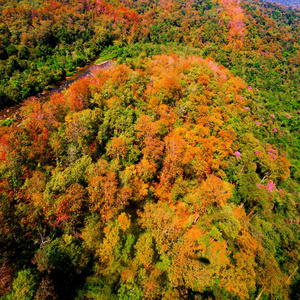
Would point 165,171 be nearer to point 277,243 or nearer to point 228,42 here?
point 277,243

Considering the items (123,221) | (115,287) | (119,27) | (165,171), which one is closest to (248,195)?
(165,171)

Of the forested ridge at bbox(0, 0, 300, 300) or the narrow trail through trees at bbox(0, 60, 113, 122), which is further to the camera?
the narrow trail through trees at bbox(0, 60, 113, 122)

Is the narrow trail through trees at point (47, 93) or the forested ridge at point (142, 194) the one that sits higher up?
the forested ridge at point (142, 194)

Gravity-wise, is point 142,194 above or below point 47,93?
above

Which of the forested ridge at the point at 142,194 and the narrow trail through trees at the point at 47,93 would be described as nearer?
the forested ridge at the point at 142,194

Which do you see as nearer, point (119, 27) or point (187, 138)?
point (187, 138)

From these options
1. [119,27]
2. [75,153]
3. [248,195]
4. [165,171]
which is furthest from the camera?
[119,27]

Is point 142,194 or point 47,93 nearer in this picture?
point 142,194

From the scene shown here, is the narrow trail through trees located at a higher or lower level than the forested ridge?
lower

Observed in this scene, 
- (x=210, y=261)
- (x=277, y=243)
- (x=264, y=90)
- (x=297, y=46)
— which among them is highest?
(x=297, y=46)

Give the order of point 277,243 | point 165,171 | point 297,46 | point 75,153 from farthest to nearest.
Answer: point 297,46
point 277,243
point 165,171
point 75,153

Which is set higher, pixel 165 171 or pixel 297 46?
pixel 297 46
